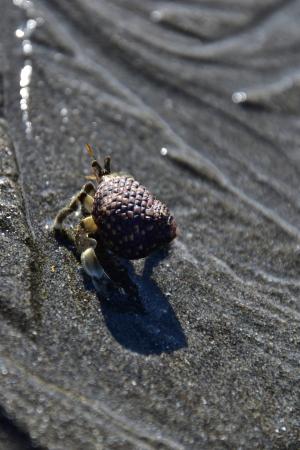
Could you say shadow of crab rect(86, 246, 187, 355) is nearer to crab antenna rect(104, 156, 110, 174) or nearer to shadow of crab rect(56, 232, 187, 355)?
shadow of crab rect(56, 232, 187, 355)

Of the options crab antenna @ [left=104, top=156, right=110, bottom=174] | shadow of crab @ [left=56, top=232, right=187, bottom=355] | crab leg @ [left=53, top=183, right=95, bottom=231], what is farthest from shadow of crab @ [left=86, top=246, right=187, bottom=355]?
crab antenna @ [left=104, top=156, right=110, bottom=174]

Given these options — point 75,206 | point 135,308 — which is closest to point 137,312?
point 135,308

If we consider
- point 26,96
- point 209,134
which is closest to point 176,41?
point 209,134

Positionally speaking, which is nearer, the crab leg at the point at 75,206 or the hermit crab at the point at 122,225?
the hermit crab at the point at 122,225

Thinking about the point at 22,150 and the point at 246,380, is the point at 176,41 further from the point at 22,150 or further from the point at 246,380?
the point at 246,380

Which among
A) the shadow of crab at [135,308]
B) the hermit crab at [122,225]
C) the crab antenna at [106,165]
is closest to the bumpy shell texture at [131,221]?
the hermit crab at [122,225]

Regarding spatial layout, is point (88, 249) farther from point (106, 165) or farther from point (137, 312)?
point (106, 165)

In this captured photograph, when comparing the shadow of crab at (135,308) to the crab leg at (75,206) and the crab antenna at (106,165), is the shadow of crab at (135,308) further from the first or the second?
the crab antenna at (106,165)
